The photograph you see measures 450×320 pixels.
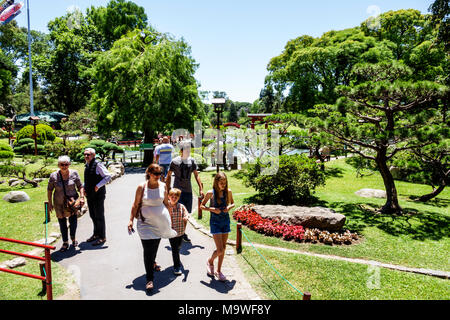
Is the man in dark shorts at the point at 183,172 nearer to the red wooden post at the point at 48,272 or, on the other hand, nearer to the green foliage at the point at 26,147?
the red wooden post at the point at 48,272

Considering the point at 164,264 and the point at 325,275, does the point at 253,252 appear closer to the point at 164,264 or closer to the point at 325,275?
the point at 325,275

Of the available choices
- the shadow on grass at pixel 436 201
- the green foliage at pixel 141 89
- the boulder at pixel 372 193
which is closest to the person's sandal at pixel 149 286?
the boulder at pixel 372 193

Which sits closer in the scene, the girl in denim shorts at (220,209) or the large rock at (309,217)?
the girl in denim shorts at (220,209)

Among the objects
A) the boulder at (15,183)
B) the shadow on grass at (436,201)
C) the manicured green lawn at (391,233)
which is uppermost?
the boulder at (15,183)

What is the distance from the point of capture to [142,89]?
17281 millimetres

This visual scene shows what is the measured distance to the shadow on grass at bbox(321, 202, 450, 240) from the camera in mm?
7762

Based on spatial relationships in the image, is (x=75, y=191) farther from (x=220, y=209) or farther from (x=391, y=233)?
(x=391, y=233)

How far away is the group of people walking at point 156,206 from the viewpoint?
4.12 m

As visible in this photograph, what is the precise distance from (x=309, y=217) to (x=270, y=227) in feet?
3.44

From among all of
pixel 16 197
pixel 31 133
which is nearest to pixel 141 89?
pixel 16 197

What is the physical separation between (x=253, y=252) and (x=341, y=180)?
12103 millimetres
